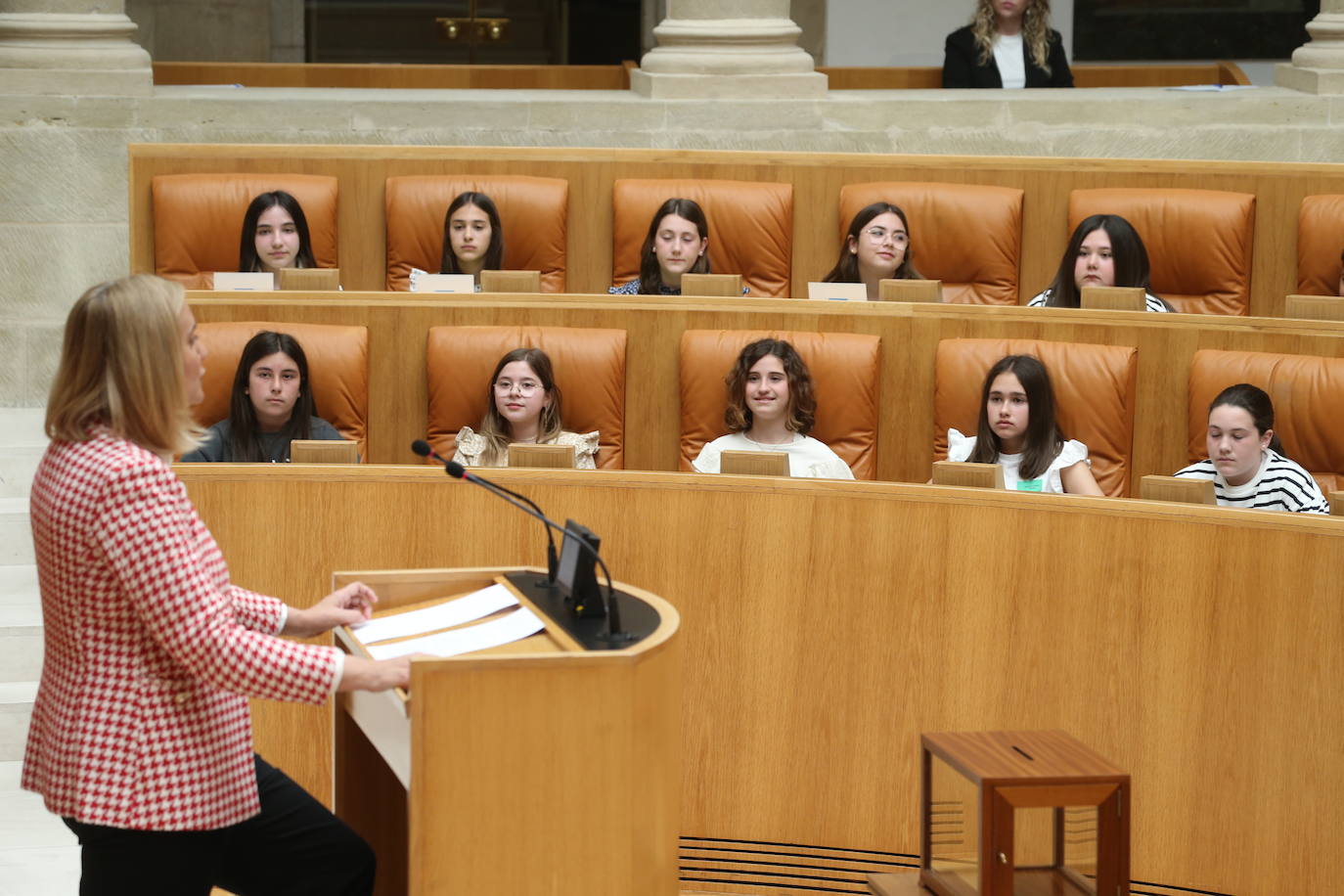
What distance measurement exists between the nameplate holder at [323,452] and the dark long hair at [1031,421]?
1242 millimetres

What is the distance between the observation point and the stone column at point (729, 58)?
5031 mm

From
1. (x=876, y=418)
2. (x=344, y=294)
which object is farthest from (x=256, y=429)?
(x=876, y=418)

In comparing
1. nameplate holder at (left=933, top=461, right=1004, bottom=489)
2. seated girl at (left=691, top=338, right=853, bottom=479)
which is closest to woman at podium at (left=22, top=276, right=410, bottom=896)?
nameplate holder at (left=933, top=461, right=1004, bottom=489)

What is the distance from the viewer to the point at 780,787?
115 inches

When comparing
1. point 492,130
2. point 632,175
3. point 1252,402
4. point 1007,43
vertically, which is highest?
point 1007,43

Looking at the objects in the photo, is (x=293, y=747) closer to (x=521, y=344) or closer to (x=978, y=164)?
(x=521, y=344)

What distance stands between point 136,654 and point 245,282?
223cm

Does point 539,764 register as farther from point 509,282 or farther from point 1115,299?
point 1115,299

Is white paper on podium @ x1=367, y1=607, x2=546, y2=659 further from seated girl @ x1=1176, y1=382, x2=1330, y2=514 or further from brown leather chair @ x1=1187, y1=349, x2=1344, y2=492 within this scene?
brown leather chair @ x1=1187, y1=349, x2=1344, y2=492

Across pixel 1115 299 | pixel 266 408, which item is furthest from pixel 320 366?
pixel 1115 299

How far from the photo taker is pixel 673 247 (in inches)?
165

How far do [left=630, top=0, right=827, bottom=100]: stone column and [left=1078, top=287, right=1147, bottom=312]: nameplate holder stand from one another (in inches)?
61.7

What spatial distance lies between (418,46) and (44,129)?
406cm

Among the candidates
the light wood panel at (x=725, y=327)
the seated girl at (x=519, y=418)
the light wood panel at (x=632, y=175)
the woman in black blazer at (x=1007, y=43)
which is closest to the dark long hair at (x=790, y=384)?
the light wood panel at (x=725, y=327)
